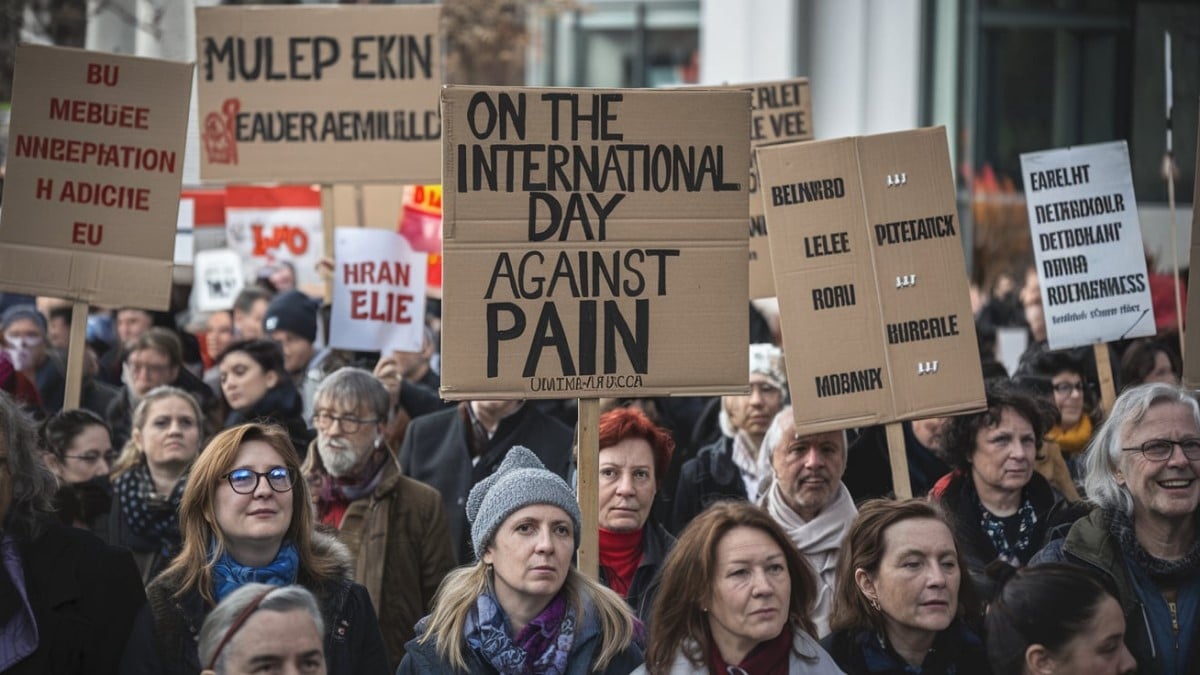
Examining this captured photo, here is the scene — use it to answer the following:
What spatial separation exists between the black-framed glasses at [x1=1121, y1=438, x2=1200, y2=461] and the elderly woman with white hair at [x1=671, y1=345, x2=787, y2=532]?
164 centimetres

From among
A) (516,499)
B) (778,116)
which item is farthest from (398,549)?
(778,116)

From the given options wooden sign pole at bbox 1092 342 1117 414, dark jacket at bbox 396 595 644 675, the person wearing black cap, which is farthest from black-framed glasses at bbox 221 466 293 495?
the person wearing black cap

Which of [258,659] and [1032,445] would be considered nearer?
[258,659]

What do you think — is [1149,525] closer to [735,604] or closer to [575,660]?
[735,604]

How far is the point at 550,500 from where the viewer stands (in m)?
4.84

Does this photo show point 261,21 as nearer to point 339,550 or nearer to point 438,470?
point 438,470

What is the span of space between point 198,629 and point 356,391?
214 cm

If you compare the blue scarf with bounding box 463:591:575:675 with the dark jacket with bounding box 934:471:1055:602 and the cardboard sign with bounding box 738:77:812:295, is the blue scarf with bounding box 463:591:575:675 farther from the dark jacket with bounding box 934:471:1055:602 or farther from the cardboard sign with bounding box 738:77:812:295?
the cardboard sign with bounding box 738:77:812:295

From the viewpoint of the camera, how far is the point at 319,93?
9.46 m

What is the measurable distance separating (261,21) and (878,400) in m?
4.39

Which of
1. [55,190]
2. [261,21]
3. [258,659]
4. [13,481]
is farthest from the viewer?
[261,21]

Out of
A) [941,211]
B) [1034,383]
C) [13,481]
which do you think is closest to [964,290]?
[941,211]

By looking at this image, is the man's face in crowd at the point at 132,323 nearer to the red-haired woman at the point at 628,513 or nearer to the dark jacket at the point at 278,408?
the dark jacket at the point at 278,408

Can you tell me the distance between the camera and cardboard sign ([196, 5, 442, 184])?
30.6 feet
